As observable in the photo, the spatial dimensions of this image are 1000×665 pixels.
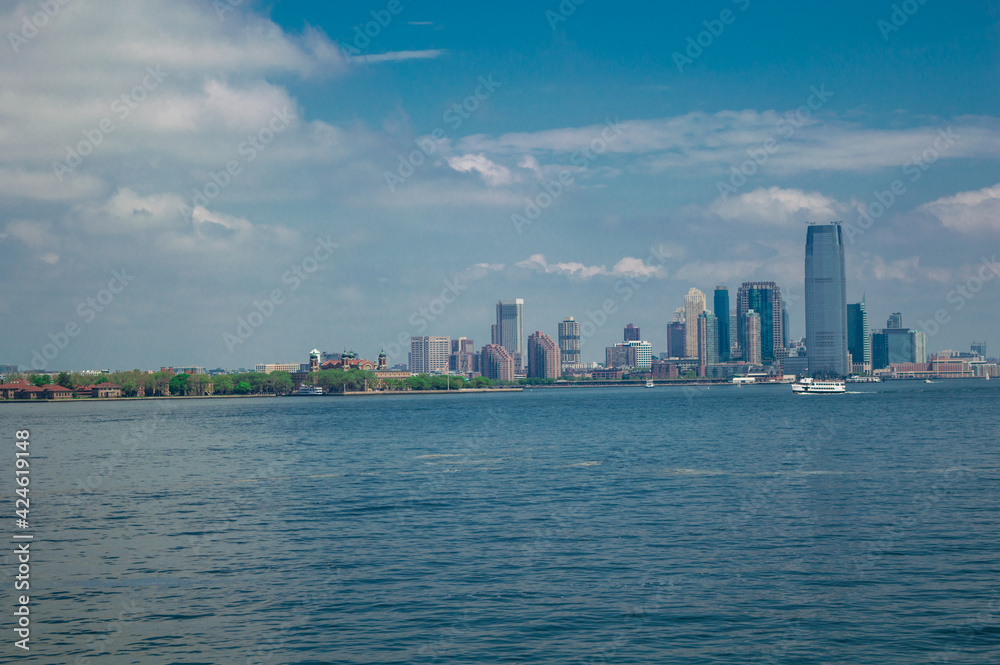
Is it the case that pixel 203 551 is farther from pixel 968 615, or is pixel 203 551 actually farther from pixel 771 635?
pixel 968 615

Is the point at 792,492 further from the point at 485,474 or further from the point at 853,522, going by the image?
the point at 485,474

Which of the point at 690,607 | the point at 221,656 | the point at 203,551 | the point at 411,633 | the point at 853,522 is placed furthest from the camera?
the point at 853,522

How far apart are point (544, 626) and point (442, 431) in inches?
3414

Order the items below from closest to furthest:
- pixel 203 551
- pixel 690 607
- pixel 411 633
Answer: pixel 411 633 → pixel 690 607 → pixel 203 551

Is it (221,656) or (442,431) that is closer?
(221,656)

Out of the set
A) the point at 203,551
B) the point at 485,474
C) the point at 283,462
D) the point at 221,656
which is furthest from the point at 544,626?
the point at 283,462

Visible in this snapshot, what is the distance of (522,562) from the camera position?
30984 millimetres

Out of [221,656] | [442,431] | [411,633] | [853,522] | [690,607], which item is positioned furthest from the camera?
[442,431]

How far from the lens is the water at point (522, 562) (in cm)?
2244

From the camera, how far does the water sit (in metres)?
22.4

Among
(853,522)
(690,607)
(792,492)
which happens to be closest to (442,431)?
(792,492)

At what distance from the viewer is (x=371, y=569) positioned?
30.4 m

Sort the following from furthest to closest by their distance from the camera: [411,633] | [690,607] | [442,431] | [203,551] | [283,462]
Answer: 1. [442,431]
2. [283,462]
3. [203,551]
4. [690,607]
5. [411,633]

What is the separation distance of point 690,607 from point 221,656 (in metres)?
12.9
